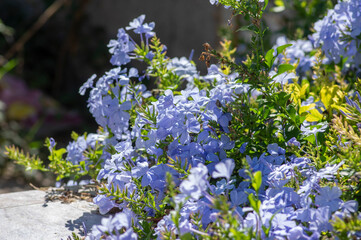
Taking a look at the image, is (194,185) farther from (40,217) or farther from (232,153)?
(40,217)

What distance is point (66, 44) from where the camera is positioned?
4828 millimetres

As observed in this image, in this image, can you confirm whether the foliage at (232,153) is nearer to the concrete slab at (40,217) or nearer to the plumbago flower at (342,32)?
the plumbago flower at (342,32)

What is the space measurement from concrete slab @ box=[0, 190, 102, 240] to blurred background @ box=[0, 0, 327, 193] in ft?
9.26

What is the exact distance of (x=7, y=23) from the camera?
493cm

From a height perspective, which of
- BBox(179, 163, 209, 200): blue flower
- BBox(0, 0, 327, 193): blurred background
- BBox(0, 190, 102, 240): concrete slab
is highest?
BBox(0, 0, 327, 193): blurred background

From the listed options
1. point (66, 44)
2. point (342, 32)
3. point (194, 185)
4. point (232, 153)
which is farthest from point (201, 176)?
point (66, 44)

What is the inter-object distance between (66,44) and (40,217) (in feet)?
12.6

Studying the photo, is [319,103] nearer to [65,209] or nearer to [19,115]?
[65,209]

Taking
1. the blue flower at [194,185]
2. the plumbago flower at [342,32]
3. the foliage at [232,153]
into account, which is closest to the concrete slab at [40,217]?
the foliage at [232,153]

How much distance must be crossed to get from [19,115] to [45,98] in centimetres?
55

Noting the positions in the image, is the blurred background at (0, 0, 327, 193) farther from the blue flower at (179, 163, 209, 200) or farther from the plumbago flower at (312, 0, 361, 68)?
the blue flower at (179, 163, 209, 200)

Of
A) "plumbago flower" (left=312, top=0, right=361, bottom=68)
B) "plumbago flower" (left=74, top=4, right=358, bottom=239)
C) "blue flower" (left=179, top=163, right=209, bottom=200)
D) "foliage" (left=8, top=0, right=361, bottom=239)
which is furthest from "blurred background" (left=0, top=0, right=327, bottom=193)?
"blue flower" (left=179, top=163, right=209, bottom=200)

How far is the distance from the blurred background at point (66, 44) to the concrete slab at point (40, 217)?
2.82 metres

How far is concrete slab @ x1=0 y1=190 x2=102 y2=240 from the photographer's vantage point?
46.2 inches
